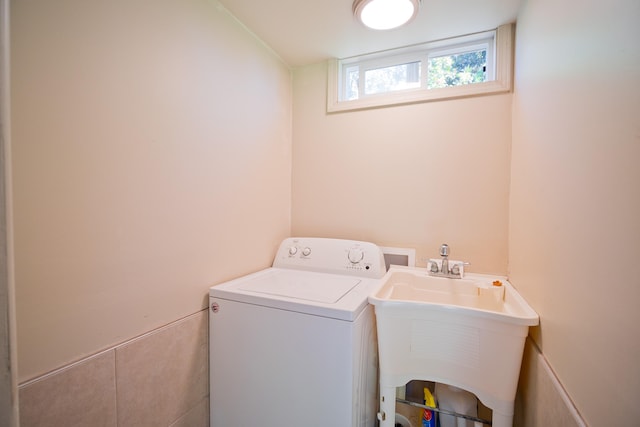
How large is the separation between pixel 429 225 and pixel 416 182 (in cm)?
26

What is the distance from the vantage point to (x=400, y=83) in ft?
5.20

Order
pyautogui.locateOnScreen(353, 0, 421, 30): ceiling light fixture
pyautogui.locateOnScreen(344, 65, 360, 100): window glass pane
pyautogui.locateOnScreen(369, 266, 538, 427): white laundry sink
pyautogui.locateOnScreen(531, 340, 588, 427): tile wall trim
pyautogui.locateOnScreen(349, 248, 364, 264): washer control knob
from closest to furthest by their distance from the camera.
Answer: pyautogui.locateOnScreen(531, 340, 588, 427): tile wall trim
pyautogui.locateOnScreen(369, 266, 538, 427): white laundry sink
pyautogui.locateOnScreen(353, 0, 421, 30): ceiling light fixture
pyautogui.locateOnScreen(349, 248, 364, 264): washer control knob
pyautogui.locateOnScreen(344, 65, 360, 100): window glass pane

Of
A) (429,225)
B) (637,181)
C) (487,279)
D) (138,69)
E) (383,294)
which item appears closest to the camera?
(637,181)

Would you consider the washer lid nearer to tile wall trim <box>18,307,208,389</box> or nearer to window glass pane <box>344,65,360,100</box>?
tile wall trim <box>18,307,208,389</box>

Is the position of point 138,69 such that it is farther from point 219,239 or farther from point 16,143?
point 219,239

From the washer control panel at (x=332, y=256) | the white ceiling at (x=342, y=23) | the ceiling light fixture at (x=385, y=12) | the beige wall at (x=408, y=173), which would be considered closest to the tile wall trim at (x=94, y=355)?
the washer control panel at (x=332, y=256)

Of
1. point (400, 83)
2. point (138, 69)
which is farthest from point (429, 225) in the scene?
point (138, 69)

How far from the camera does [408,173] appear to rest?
1.52 metres

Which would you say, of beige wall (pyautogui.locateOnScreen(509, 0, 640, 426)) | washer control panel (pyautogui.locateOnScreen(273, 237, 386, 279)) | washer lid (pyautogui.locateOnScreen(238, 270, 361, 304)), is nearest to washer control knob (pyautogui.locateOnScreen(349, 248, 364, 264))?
washer control panel (pyautogui.locateOnScreen(273, 237, 386, 279))

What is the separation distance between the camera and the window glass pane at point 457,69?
1.46 meters

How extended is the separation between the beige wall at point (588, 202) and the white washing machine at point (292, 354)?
59 centimetres

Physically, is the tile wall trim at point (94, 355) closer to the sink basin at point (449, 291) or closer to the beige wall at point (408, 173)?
the sink basin at point (449, 291)

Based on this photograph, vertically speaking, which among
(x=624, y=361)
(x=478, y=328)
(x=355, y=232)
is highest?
(x=355, y=232)

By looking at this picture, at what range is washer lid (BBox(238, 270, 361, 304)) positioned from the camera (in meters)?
1.07
